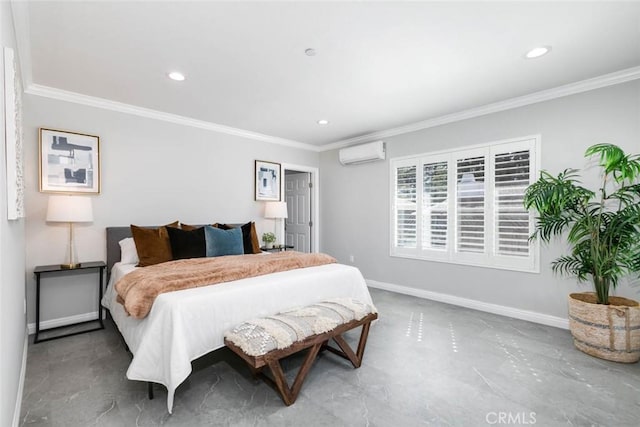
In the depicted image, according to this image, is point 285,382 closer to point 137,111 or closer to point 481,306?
point 481,306

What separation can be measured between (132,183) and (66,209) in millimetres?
830

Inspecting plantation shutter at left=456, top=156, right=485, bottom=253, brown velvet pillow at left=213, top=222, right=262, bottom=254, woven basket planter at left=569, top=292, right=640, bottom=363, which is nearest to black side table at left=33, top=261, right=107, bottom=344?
brown velvet pillow at left=213, top=222, right=262, bottom=254

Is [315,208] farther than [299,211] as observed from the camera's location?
No

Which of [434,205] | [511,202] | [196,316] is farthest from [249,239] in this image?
[511,202]

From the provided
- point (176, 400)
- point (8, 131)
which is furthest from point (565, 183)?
point (8, 131)

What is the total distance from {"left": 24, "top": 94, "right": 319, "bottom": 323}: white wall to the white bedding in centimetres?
103

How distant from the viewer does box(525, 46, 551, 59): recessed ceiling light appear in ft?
7.99

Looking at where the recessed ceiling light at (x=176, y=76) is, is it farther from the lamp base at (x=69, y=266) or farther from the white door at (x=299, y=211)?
the white door at (x=299, y=211)

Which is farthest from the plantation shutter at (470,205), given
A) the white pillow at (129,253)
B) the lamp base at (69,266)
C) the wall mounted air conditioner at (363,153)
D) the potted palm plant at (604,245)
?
the lamp base at (69,266)

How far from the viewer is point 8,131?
135 centimetres

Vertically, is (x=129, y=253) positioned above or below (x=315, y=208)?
below

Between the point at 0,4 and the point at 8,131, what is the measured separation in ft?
1.78

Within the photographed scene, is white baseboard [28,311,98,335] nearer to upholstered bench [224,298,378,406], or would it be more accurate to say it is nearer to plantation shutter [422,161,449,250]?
upholstered bench [224,298,378,406]

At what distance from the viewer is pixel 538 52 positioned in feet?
8.18
